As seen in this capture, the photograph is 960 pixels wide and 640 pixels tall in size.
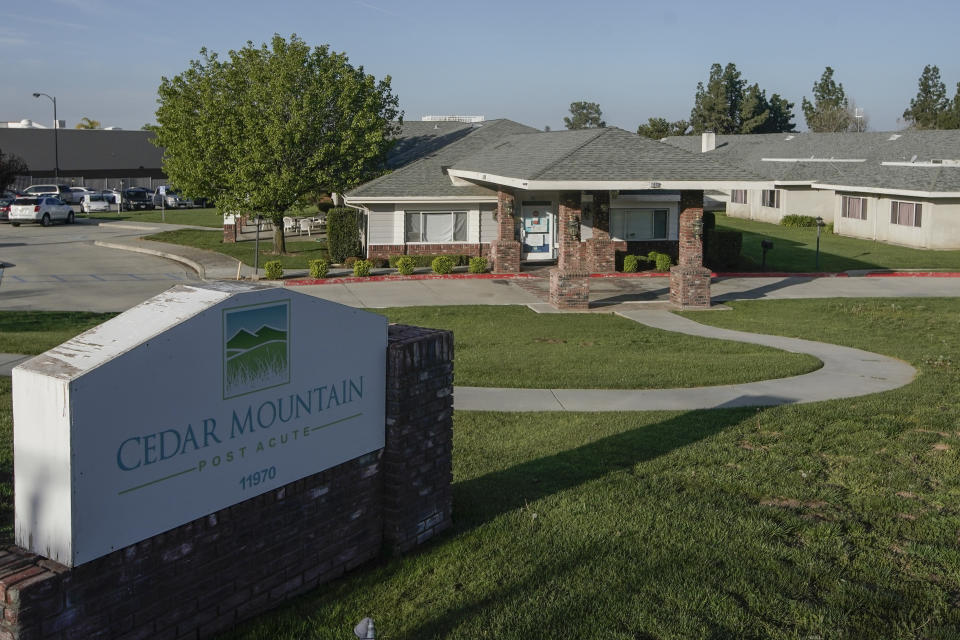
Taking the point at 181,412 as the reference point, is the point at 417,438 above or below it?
below

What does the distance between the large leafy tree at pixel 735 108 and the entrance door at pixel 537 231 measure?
71.5 m

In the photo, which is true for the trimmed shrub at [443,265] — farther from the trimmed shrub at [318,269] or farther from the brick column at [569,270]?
the brick column at [569,270]

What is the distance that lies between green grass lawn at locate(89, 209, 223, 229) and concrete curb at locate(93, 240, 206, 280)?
8782 millimetres

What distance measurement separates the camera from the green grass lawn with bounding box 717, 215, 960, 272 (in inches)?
1302

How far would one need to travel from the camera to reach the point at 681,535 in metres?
7.34

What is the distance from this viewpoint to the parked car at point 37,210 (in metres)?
51.2

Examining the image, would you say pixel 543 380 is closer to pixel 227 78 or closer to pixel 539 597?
pixel 539 597

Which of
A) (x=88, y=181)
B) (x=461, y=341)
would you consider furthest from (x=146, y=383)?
(x=88, y=181)

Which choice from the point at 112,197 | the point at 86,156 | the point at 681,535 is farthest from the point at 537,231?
the point at 86,156

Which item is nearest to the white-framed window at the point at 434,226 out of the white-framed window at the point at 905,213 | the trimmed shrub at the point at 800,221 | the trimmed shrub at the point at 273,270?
the trimmed shrub at the point at 273,270

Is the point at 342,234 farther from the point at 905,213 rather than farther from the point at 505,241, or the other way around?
the point at 905,213

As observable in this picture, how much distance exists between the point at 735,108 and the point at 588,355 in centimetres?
9380

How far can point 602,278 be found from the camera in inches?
1183

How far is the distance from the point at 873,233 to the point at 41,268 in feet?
111
